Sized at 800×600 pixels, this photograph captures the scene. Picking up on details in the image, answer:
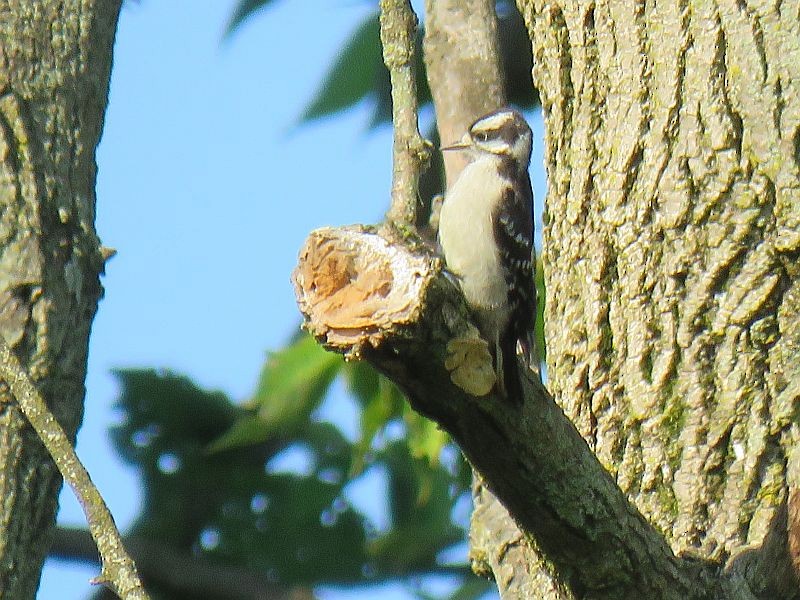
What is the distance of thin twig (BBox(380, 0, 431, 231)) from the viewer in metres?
3.32

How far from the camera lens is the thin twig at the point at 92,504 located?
9.07 feet

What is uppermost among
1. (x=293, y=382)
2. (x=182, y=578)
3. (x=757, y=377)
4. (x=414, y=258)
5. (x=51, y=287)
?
(x=414, y=258)

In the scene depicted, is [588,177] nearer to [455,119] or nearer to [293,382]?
[455,119]

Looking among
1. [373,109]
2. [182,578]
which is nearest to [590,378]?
[373,109]

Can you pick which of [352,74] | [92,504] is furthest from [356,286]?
[352,74]

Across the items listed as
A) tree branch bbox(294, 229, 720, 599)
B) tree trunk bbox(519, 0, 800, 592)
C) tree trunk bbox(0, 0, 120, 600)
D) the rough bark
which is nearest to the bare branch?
the rough bark

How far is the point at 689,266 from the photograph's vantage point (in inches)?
171

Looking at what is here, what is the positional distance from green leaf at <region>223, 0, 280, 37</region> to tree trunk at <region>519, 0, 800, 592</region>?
3291 mm

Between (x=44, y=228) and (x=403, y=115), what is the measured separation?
170 centimetres

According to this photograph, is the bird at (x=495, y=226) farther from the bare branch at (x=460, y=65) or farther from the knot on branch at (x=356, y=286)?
the knot on branch at (x=356, y=286)

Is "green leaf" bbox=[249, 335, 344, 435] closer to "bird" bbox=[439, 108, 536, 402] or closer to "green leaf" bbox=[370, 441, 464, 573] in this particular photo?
"bird" bbox=[439, 108, 536, 402]

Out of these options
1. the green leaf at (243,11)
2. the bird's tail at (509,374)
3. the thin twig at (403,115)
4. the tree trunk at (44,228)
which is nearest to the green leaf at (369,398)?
the tree trunk at (44,228)

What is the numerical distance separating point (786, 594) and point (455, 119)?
2.68 metres

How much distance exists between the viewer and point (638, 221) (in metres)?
4.46
